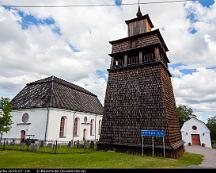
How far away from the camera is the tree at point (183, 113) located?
205ft

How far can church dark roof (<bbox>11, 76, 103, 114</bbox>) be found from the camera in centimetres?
2744

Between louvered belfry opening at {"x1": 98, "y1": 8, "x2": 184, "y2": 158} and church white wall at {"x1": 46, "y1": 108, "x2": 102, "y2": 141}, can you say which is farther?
church white wall at {"x1": 46, "y1": 108, "x2": 102, "y2": 141}

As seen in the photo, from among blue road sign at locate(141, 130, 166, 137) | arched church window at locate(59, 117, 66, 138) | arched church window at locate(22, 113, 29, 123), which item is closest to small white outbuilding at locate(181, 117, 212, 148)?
arched church window at locate(59, 117, 66, 138)

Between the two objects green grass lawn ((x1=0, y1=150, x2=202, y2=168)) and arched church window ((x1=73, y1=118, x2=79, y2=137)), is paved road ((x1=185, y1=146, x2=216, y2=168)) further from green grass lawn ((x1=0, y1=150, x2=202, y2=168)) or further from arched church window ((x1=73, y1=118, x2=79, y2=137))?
arched church window ((x1=73, y1=118, x2=79, y2=137))

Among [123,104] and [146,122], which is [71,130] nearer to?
[123,104]

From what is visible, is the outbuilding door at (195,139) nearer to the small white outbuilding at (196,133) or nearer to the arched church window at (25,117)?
the small white outbuilding at (196,133)

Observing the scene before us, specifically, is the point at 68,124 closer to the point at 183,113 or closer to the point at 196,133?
the point at 196,133

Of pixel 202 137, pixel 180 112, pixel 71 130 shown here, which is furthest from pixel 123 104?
pixel 180 112

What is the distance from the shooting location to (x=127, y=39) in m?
22.2

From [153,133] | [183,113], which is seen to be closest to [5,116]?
[153,133]

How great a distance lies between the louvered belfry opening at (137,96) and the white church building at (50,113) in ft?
32.2

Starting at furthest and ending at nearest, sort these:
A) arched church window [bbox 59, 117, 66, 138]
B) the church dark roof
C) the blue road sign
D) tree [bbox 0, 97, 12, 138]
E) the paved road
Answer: arched church window [bbox 59, 117, 66, 138] → the church dark roof → tree [bbox 0, 97, 12, 138] → the blue road sign → the paved road

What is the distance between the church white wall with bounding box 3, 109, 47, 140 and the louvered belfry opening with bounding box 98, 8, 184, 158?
10.4 metres

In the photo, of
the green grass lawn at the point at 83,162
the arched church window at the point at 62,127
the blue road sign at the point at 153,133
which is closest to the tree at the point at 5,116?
the arched church window at the point at 62,127
